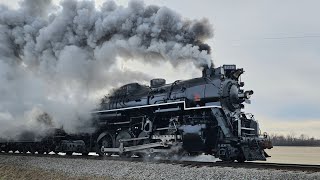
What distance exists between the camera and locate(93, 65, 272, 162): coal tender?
1636 cm

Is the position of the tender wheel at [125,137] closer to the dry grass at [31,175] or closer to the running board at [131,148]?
the running board at [131,148]

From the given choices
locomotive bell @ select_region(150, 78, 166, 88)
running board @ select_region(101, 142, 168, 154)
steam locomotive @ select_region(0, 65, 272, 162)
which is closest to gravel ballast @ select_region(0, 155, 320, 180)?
running board @ select_region(101, 142, 168, 154)

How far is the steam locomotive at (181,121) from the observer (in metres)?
16.4

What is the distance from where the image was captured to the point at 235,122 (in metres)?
17.0

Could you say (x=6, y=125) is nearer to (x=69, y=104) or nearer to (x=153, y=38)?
(x=69, y=104)

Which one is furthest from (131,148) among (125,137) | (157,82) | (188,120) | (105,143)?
(157,82)

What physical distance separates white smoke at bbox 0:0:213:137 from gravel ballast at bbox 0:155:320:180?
354cm

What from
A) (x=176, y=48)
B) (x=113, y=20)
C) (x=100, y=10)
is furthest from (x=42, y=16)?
(x=176, y=48)

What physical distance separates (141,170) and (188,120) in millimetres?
3855

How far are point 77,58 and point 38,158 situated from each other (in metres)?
5.31

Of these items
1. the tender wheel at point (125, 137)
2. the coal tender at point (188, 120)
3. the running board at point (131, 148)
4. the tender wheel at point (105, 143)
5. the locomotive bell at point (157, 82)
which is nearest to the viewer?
the coal tender at point (188, 120)

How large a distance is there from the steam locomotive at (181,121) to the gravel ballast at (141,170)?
219 centimetres

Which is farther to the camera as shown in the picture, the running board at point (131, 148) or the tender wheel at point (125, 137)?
the tender wheel at point (125, 137)

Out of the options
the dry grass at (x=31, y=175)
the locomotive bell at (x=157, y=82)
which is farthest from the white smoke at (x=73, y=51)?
the dry grass at (x=31, y=175)
